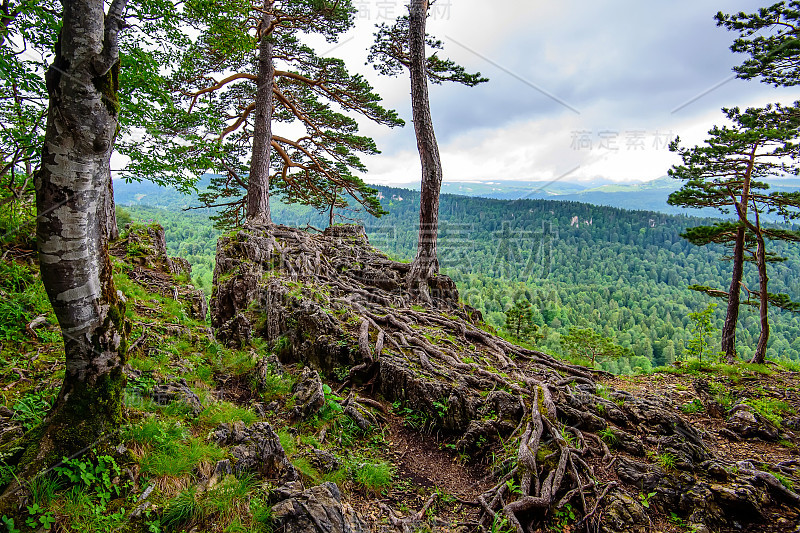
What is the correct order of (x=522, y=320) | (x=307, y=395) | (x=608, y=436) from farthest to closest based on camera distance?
(x=522, y=320) < (x=307, y=395) < (x=608, y=436)

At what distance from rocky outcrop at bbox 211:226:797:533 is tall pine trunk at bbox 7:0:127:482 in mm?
1563

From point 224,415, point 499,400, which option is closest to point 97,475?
point 224,415

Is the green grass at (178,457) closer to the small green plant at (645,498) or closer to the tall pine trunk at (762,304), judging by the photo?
the small green plant at (645,498)

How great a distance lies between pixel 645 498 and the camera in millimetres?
3471

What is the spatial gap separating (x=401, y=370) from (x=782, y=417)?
240 inches

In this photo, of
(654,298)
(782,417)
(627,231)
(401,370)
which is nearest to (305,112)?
(401,370)

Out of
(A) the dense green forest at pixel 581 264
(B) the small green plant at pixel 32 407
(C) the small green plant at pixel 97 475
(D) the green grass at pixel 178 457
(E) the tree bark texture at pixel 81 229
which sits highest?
(E) the tree bark texture at pixel 81 229

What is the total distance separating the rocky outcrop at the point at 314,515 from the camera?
2424mm

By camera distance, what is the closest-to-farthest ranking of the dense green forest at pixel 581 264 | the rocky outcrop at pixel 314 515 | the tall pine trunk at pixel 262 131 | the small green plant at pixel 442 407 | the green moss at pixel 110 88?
the green moss at pixel 110 88, the rocky outcrop at pixel 314 515, the small green plant at pixel 442 407, the tall pine trunk at pixel 262 131, the dense green forest at pixel 581 264

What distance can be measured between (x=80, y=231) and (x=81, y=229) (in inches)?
0.5

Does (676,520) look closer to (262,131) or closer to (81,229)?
(81,229)

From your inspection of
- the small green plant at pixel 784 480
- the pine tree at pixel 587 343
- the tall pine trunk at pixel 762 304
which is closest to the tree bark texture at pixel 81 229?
the small green plant at pixel 784 480

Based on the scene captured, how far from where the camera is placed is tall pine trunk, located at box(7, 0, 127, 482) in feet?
6.74

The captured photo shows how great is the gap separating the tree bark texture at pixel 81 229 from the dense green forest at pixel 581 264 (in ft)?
162
